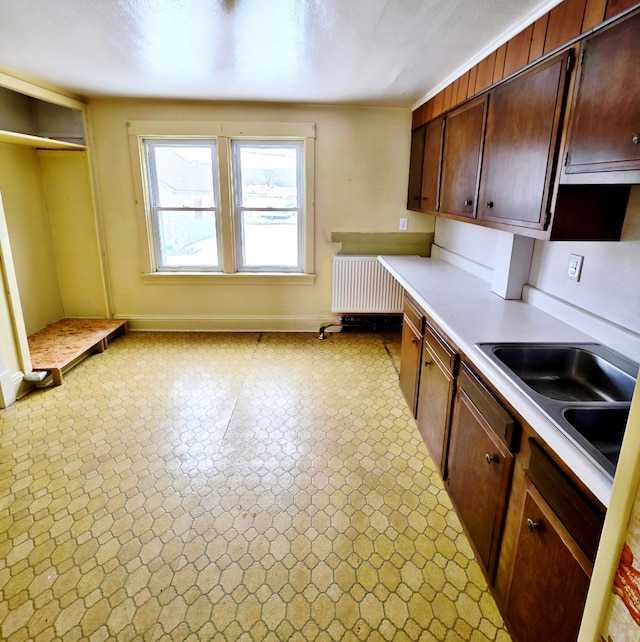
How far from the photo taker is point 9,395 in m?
2.87

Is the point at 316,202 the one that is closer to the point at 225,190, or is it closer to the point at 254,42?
the point at 225,190

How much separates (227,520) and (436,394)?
4.06ft

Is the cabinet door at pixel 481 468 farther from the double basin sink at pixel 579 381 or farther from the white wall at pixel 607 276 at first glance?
the white wall at pixel 607 276

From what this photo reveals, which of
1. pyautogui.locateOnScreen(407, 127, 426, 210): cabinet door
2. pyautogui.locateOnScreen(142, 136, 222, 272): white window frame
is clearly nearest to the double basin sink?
pyautogui.locateOnScreen(407, 127, 426, 210): cabinet door

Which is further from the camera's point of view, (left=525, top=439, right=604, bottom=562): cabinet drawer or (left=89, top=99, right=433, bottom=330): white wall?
(left=89, top=99, right=433, bottom=330): white wall

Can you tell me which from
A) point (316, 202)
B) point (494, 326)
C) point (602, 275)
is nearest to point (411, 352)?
point (494, 326)

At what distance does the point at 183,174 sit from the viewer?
4.08 meters

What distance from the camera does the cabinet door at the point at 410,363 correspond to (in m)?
2.57

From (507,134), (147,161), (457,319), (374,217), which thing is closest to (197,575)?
(457,319)

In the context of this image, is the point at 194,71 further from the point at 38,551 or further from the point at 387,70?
the point at 38,551

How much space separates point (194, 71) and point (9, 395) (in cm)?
267

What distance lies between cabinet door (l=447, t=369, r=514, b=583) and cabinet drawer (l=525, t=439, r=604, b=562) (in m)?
0.16

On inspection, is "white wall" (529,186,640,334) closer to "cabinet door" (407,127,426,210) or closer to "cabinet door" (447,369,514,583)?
"cabinet door" (447,369,514,583)

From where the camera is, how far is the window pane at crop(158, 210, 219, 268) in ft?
13.7
